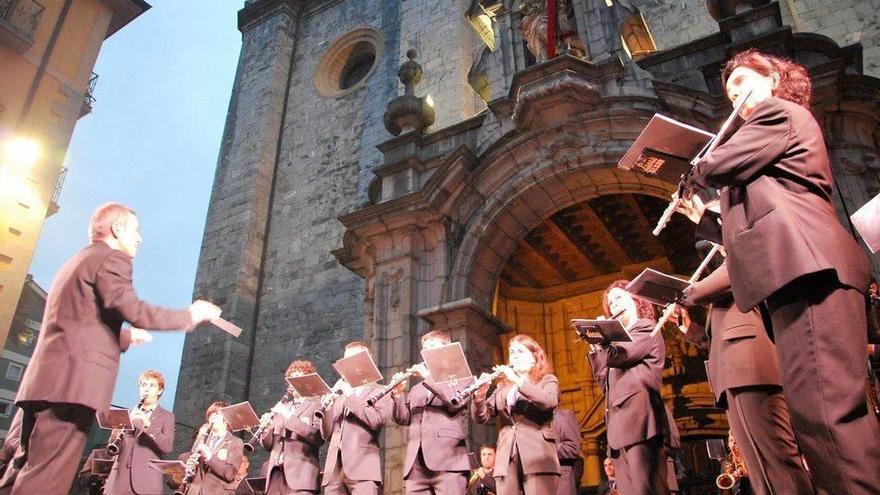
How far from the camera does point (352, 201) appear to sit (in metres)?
14.2

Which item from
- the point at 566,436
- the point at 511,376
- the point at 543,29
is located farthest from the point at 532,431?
the point at 543,29

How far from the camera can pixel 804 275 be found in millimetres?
2164

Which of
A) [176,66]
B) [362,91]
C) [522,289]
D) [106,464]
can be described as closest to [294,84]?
[362,91]

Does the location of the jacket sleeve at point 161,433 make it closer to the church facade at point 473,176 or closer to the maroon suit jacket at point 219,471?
the maroon suit jacket at point 219,471

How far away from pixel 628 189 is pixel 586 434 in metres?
4.86

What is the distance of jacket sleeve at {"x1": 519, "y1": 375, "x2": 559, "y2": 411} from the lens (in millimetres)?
4629

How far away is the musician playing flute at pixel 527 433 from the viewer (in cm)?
459

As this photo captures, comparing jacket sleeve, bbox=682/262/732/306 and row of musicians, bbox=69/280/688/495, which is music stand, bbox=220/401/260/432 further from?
jacket sleeve, bbox=682/262/732/306

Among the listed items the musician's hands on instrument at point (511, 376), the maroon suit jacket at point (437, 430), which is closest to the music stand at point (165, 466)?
the maroon suit jacket at point (437, 430)

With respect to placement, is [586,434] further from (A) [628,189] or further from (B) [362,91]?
(B) [362,91]

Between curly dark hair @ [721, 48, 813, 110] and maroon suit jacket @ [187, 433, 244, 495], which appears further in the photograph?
maroon suit jacket @ [187, 433, 244, 495]

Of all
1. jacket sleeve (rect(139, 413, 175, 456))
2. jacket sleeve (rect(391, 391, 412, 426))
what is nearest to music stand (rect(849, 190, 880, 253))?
jacket sleeve (rect(391, 391, 412, 426))

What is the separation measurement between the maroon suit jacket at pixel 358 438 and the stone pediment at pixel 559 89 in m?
4.38

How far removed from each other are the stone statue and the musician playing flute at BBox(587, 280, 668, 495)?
19.2 feet
